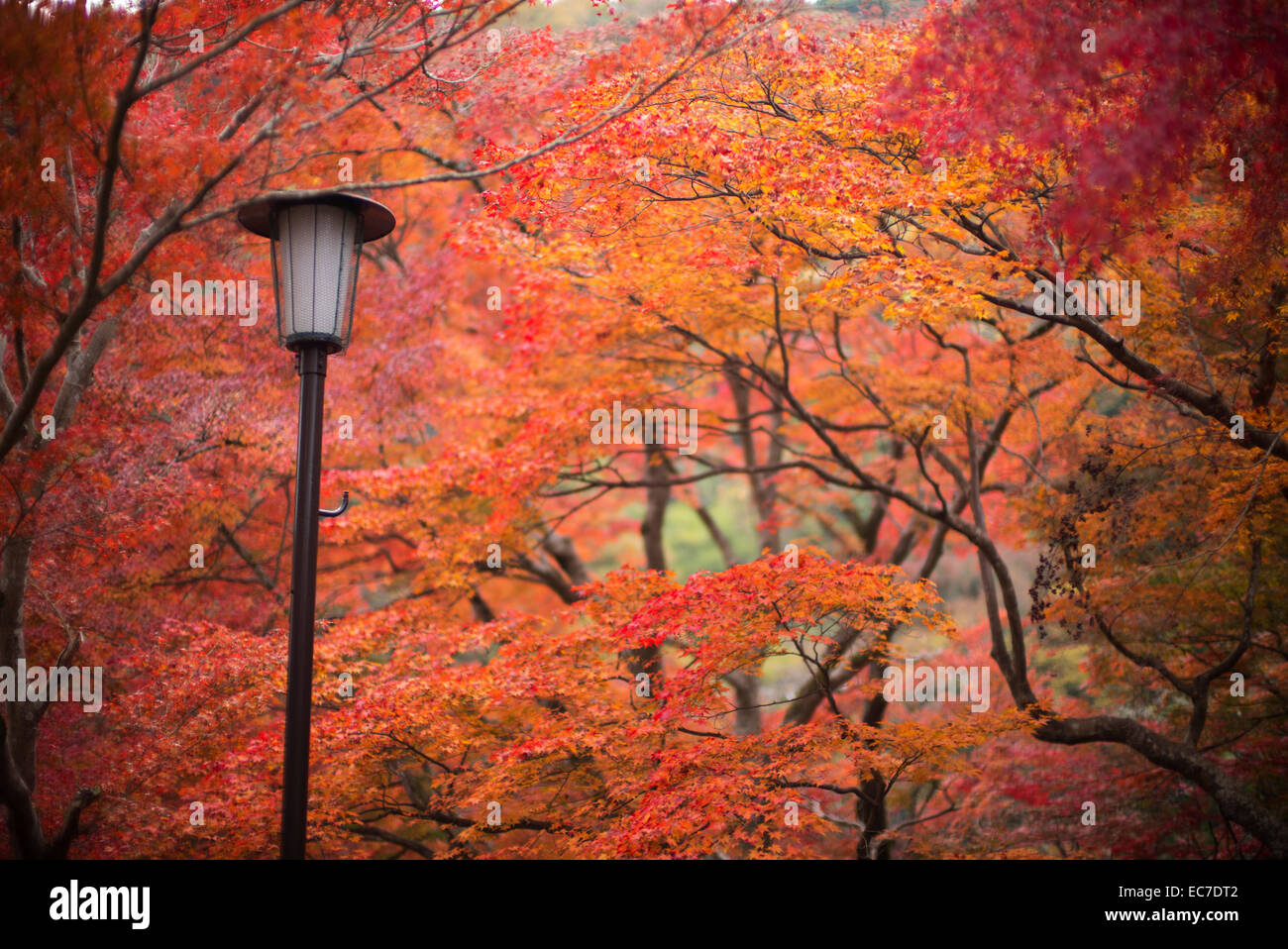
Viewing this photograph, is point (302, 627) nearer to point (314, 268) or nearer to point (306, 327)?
point (306, 327)

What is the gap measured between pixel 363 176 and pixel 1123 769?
11.0 meters

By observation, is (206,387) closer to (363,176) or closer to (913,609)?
(363,176)

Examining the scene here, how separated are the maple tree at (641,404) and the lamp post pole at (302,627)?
44.9 inches

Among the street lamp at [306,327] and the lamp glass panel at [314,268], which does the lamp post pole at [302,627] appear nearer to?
the street lamp at [306,327]

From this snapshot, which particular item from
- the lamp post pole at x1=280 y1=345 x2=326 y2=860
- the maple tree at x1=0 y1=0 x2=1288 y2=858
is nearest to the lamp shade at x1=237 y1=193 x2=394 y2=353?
the lamp post pole at x1=280 y1=345 x2=326 y2=860

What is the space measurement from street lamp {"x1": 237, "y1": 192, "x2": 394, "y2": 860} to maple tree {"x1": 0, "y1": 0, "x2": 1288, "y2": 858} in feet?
1.77

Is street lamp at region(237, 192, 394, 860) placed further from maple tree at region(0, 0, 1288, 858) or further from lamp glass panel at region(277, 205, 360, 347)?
maple tree at region(0, 0, 1288, 858)

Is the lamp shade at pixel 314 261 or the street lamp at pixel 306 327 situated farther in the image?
the lamp shade at pixel 314 261

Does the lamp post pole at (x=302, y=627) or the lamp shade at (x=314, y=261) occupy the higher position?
the lamp shade at (x=314, y=261)

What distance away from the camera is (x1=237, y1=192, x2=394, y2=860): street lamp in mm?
3697

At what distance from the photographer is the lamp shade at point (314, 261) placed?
13.1 feet

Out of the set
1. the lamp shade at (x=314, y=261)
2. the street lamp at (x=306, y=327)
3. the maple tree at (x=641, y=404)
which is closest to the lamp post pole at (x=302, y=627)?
the street lamp at (x=306, y=327)
